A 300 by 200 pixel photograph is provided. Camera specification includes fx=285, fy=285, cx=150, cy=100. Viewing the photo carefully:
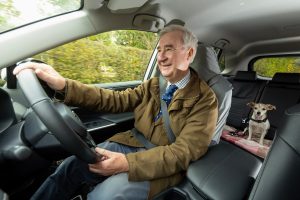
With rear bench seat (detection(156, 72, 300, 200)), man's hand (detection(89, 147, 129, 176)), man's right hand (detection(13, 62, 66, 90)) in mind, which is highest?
man's right hand (detection(13, 62, 66, 90))

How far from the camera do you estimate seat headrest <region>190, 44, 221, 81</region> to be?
7.02ft

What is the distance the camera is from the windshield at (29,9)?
1.58 m

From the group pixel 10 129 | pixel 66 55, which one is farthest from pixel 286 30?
pixel 10 129

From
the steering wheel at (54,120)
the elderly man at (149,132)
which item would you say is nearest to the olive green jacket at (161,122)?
the elderly man at (149,132)

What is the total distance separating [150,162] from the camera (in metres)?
1.54

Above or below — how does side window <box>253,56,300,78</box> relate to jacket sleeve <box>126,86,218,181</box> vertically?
above

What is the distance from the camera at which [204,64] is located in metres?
2.17

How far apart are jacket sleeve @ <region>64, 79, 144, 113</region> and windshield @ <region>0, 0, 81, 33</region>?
408 mm

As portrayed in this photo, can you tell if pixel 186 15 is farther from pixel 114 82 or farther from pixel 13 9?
pixel 13 9

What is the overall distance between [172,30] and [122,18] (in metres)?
0.41

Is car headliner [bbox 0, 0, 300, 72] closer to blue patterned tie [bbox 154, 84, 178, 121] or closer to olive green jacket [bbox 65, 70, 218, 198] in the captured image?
olive green jacket [bbox 65, 70, 218, 198]

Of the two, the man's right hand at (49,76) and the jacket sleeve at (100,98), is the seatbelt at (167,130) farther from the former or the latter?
the man's right hand at (49,76)

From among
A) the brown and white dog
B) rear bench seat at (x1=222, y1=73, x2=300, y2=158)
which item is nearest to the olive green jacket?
rear bench seat at (x1=222, y1=73, x2=300, y2=158)

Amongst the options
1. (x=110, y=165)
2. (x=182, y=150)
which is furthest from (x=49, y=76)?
(x=182, y=150)
